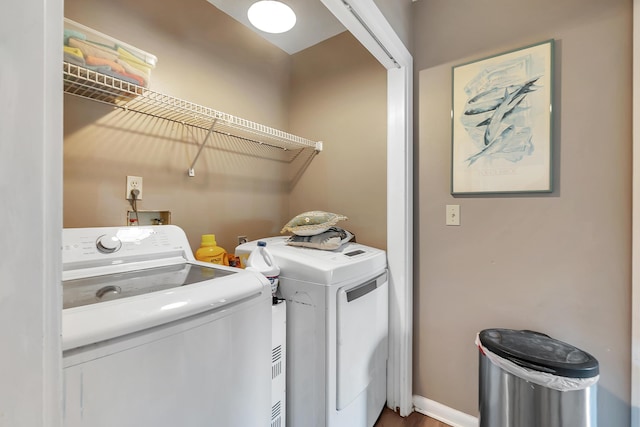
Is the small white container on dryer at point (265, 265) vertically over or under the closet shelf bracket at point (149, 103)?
under

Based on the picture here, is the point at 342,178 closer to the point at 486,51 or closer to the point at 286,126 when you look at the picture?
the point at 286,126

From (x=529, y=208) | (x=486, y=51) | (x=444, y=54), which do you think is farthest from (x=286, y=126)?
(x=529, y=208)

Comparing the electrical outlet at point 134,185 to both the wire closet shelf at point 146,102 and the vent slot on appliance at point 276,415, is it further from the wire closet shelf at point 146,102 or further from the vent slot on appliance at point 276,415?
the vent slot on appliance at point 276,415

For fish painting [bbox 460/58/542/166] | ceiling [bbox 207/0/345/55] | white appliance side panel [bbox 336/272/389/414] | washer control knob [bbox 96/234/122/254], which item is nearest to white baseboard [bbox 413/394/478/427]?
white appliance side panel [bbox 336/272/389/414]

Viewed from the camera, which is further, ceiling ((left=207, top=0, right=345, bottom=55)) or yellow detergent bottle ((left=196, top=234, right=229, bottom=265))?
ceiling ((left=207, top=0, right=345, bottom=55))

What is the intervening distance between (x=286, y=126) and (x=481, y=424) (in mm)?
2205

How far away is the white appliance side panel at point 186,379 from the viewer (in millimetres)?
556

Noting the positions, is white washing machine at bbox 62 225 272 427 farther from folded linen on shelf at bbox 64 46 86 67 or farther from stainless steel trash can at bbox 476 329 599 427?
stainless steel trash can at bbox 476 329 599 427

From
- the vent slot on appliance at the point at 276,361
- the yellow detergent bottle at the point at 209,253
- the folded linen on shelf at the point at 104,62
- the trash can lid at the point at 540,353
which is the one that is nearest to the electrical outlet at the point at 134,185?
the yellow detergent bottle at the point at 209,253

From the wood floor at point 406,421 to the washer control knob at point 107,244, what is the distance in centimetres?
162

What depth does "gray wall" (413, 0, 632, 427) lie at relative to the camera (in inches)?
47.3

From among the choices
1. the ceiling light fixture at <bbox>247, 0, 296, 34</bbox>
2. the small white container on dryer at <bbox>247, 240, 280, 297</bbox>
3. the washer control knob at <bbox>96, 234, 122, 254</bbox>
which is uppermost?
the ceiling light fixture at <bbox>247, 0, 296, 34</bbox>

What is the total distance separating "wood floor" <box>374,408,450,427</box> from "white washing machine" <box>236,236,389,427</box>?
0.17 metres

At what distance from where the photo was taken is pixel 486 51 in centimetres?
149
